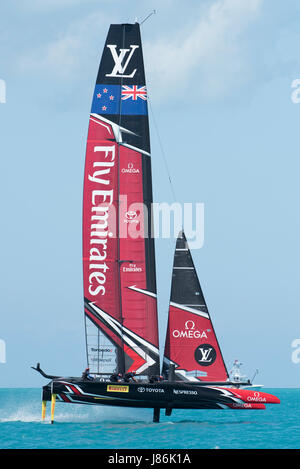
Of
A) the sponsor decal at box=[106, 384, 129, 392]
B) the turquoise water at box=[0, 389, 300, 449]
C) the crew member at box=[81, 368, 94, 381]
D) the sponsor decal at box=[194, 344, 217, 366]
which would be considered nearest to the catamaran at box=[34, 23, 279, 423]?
the sponsor decal at box=[194, 344, 217, 366]

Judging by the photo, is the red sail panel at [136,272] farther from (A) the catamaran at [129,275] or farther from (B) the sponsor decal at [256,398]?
(B) the sponsor decal at [256,398]

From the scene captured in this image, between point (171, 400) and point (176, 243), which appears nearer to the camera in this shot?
point (171, 400)

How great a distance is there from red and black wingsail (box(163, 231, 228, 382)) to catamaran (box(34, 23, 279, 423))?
3 centimetres

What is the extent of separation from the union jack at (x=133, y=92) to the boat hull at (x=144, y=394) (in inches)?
401

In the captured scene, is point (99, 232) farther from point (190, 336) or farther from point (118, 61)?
point (118, 61)

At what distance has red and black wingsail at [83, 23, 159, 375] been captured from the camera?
30.8 metres

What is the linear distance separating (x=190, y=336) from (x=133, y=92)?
8.92 meters

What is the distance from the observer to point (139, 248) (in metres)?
30.9

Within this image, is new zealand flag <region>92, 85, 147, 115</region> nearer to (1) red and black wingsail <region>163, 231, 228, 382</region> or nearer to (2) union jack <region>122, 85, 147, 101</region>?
(2) union jack <region>122, 85, 147, 101</region>

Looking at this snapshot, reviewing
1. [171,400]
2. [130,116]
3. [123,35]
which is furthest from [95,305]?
[123,35]

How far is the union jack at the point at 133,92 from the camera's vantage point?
3159 centimetres

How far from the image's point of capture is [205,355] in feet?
99.9

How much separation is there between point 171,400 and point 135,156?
861 centimetres
